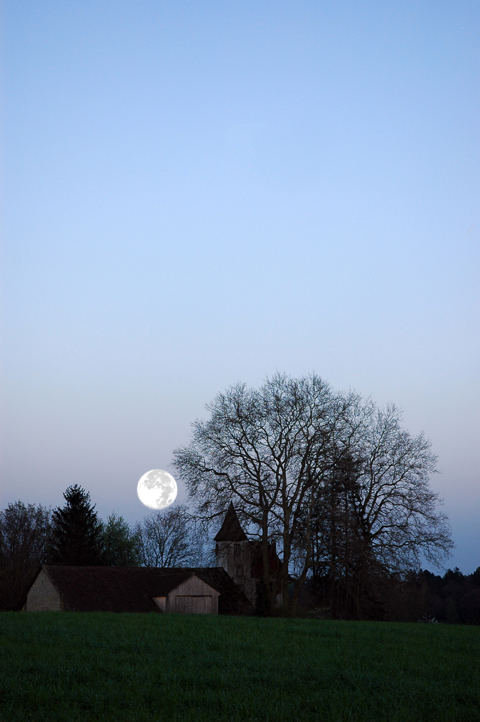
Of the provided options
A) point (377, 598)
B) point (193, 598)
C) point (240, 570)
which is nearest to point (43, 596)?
point (193, 598)

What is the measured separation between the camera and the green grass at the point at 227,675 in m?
11.7

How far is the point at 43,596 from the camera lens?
53031mm

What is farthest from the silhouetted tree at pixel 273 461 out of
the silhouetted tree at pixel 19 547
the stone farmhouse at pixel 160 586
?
the silhouetted tree at pixel 19 547

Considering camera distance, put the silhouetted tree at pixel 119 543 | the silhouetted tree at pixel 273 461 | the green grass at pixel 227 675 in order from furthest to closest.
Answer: the silhouetted tree at pixel 119 543 < the silhouetted tree at pixel 273 461 < the green grass at pixel 227 675

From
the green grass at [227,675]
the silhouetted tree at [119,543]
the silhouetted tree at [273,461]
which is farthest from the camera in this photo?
the silhouetted tree at [119,543]

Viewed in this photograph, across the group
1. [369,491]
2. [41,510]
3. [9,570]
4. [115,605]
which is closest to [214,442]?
[369,491]

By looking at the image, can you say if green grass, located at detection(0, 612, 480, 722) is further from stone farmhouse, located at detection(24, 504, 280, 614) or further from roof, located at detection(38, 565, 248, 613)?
roof, located at detection(38, 565, 248, 613)

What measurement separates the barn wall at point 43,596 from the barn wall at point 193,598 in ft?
31.6

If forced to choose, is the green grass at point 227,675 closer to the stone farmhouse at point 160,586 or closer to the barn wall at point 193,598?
the stone farmhouse at point 160,586

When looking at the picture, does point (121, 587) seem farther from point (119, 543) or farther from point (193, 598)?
point (119, 543)

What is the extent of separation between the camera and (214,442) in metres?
46.5

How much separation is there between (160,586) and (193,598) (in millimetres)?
3107

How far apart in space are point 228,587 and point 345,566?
21.4 metres

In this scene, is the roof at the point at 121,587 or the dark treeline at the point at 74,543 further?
the dark treeline at the point at 74,543
